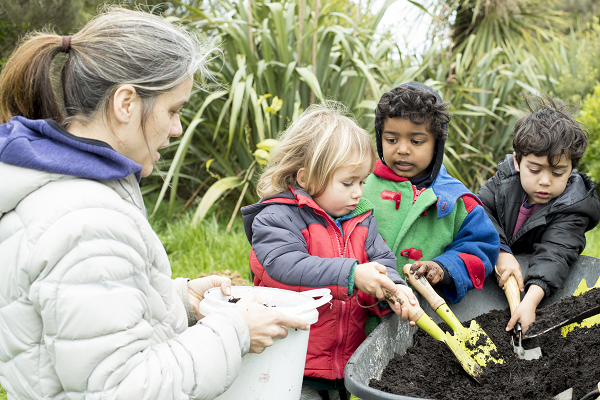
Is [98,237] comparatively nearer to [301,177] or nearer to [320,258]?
[320,258]

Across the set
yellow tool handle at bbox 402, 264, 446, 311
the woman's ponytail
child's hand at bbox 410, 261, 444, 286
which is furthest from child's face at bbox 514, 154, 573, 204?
the woman's ponytail

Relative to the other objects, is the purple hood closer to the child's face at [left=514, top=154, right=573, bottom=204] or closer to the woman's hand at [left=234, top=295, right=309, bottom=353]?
the woman's hand at [left=234, top=295, right=309, bottom=353]

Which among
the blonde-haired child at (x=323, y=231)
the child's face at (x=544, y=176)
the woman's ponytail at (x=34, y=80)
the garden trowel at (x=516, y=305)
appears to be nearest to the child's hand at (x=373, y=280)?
the blonde-haired child at (x=323, y=231)

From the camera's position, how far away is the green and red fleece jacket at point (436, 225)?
6.36ft

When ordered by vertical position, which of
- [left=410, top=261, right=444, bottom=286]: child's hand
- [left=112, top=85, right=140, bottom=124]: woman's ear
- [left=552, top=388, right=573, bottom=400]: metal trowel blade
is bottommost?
[left=552, top=388, right=573, bottom=400]: metal trowel blade

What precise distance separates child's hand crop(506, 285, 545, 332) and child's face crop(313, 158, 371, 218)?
0.74m

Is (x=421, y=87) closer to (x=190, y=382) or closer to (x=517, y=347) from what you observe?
(x=517, y=347)

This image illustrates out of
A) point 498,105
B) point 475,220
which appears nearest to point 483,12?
point 498,105

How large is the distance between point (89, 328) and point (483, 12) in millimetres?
6771

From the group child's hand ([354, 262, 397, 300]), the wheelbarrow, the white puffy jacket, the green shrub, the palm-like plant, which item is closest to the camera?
the white puffy jacket

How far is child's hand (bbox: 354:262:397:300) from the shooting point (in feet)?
4.86

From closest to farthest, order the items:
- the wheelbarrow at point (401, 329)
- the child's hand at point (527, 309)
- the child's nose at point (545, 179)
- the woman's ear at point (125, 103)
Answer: the woman's ear at point (125, 103), the wheelbarrow at point (401, 329), the child's hand at point (527, 309), the child's nose at point (545, 179)

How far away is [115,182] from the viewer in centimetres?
106

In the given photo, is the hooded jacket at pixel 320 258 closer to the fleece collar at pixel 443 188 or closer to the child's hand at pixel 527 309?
the fleece collar at pixel 443 188
